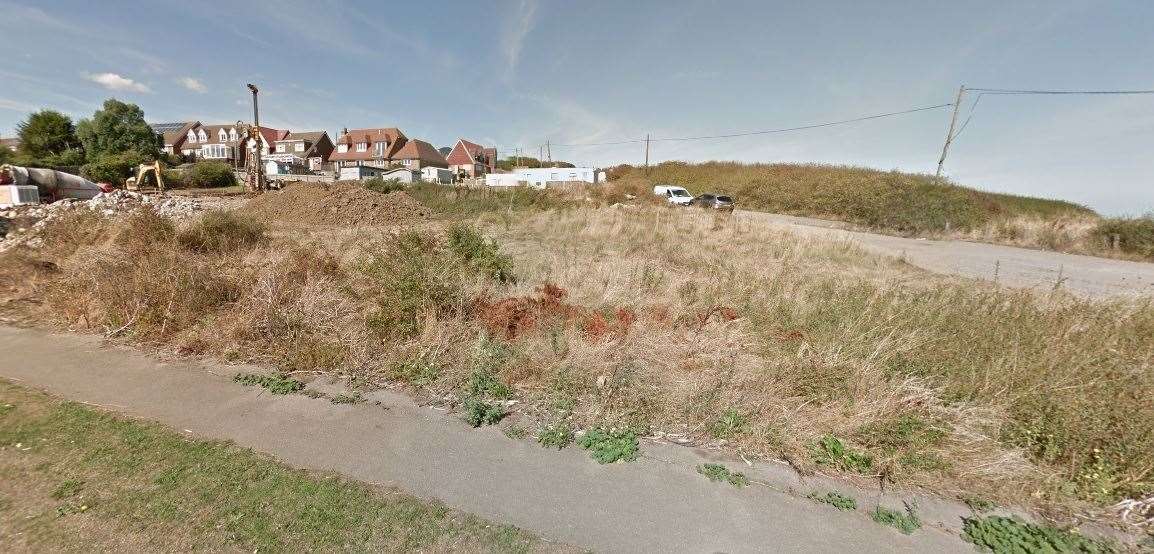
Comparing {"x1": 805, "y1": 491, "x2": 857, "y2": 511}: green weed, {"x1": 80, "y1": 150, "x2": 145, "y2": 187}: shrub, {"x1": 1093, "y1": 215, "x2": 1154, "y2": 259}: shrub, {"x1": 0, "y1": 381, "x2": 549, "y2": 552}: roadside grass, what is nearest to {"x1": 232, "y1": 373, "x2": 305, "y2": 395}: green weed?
{"x1": 0, "y1": 381, "x2": 549, "y2": 552}: roadside grass

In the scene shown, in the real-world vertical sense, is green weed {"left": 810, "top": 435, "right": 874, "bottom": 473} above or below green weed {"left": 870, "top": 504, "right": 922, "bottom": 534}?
above

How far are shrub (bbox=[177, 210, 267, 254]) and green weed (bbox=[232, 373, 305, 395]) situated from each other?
13.9 ft

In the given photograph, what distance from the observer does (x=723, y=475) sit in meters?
2.61

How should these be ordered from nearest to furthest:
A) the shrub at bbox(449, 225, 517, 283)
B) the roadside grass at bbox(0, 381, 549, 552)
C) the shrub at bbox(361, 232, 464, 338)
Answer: the roadside grass at bbox(0, 381, 549, 552) → the shrub at bbox(361, 232, 464, 338) → the shrub at bbox(449, 225, 517, 283)

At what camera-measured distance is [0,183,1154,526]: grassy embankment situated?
112 inches

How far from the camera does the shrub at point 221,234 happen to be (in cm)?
658

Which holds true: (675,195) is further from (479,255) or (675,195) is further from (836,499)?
(836,499)

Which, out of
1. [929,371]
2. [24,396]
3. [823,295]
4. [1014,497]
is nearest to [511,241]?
[823,295]

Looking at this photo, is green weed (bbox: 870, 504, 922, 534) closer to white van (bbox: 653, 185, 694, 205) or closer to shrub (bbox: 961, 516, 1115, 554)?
shrub (bbox: 961, 516, 1115, 554)

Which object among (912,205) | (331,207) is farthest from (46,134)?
(912,205)

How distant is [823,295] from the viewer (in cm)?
592

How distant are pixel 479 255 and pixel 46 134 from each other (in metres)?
74.1

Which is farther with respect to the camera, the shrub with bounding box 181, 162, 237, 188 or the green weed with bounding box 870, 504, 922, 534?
the shrub with bounding box 181, 162, 237, 188

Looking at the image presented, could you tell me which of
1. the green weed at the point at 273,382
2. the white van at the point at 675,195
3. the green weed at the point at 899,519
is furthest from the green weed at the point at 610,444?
the white van at the point at 675,195
